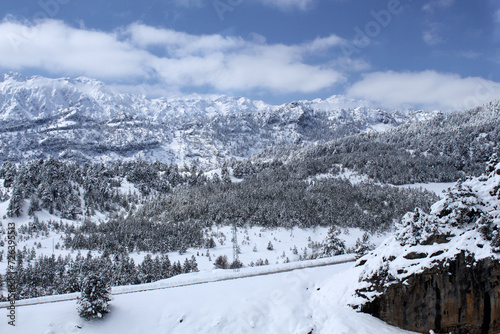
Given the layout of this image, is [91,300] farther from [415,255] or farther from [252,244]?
[252,244]

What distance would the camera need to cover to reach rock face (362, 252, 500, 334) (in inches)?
1016

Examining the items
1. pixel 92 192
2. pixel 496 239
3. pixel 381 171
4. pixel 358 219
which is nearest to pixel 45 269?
pixel 496 239

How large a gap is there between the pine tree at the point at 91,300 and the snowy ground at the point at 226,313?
743mm

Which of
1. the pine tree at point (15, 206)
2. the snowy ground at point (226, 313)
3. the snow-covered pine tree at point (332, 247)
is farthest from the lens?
the pine tree at point (15, 206)

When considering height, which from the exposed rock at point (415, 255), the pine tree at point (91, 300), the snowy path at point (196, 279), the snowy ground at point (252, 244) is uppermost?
the exposed rock at point (415, 255)

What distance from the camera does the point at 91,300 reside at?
2941 cm

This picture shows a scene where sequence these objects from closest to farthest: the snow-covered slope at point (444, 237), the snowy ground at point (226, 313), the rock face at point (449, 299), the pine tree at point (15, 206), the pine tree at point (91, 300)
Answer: the rock face at point (449, 299), the snow-covered slope at point (444, 237), the snowy ground at point (226, 313), the pine tree at point (91, 300), the pine tree at point (15, 206)

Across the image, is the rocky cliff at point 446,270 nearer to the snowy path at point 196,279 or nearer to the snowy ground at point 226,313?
the snowy ground at point 226,313

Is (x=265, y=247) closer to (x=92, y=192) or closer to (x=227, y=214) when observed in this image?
(x=227, y=214)

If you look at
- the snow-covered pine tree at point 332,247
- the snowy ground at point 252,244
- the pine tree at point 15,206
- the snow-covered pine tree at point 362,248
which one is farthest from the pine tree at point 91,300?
the pine tree at point 15,206

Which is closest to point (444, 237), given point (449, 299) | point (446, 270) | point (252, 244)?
point (446, 270)

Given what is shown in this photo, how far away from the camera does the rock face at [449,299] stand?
2580 cm

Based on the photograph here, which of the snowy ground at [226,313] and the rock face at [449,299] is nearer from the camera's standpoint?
the rock face at [449,299]

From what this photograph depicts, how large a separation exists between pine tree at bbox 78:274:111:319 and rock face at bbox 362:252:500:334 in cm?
2625
